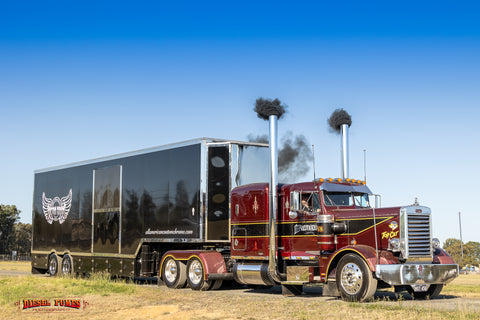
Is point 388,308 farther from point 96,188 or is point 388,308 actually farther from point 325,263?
point 96,188

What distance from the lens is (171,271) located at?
69.2 ft

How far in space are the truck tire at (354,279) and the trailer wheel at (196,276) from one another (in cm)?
535

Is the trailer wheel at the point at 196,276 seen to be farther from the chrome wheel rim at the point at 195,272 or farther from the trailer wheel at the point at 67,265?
the trailer wheel at the point at 67,265

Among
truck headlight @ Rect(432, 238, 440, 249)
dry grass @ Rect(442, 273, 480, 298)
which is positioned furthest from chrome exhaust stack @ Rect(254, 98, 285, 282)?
dry grass @ Rect(442, 273, 480, 298)

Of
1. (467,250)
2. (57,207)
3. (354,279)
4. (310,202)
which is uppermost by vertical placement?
(57,207)

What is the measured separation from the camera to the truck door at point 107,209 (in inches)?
934

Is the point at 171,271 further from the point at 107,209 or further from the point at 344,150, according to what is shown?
the point at 344,150

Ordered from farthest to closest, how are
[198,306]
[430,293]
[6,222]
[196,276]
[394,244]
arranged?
[6,222] < [196,276] < [430,293] < [394,244] < [198,306]

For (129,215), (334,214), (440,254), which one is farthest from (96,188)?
(440,254)

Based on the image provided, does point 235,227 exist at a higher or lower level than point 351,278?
higher

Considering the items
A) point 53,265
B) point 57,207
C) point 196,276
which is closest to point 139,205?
point 196,276

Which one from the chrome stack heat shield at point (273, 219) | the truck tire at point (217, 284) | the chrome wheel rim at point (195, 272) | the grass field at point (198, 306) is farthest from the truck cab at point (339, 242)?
the chrome wheel rim at point (195, 272)

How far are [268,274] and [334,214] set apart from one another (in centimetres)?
270

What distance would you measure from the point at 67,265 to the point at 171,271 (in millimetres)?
7930
